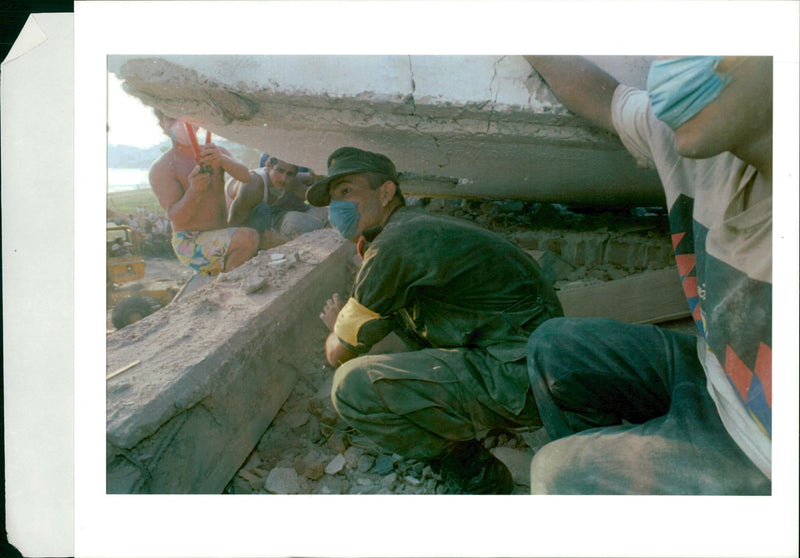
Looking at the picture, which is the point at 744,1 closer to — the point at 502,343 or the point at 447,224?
the point at 447,224

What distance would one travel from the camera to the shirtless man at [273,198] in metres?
2.08

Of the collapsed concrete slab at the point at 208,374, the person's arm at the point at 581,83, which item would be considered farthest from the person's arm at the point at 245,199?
the person's arm at the point at 581,83

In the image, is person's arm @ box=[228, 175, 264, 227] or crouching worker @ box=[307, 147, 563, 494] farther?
person's arm @ box=[228, 175, 264, 227]

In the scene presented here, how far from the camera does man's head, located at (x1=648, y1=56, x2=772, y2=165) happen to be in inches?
66.1

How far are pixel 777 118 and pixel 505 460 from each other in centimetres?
160

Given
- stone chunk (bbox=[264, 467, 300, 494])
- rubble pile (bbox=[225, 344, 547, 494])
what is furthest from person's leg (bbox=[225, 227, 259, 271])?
stone chunk (bbox=[264, 467, 300, 494])

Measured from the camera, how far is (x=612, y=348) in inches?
71.3

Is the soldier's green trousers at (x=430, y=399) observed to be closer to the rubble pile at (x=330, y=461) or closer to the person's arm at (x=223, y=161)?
the rubble pile at (x=330, y=461)

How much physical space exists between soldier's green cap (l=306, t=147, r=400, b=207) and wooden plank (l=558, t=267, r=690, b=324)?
0.95 metres

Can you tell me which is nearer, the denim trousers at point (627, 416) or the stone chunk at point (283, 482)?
the denim trousers at point (627, 416)

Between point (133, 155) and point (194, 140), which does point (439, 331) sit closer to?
point (194, 140)

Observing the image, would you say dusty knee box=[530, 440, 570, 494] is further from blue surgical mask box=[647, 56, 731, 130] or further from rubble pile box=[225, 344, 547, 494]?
blue surgical mask box=[647, 56, 731, 130]

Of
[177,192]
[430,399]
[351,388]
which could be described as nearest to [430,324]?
[430,399]

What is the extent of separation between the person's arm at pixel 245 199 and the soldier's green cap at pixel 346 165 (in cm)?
27
